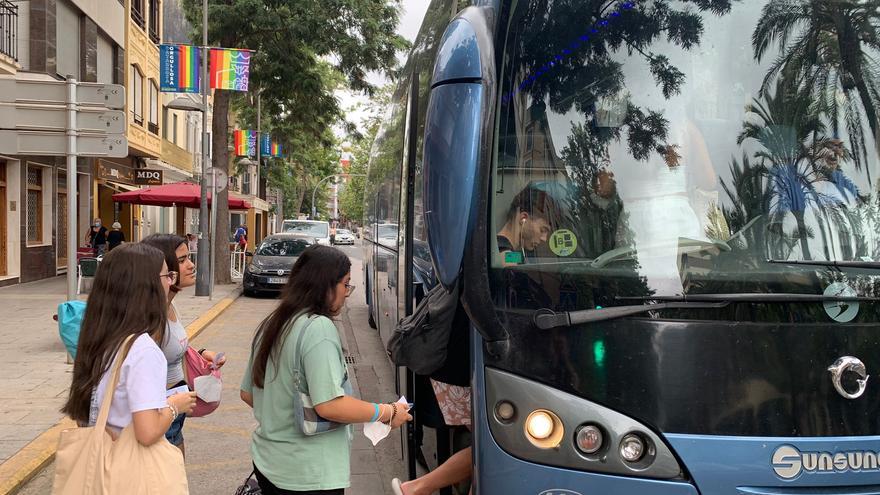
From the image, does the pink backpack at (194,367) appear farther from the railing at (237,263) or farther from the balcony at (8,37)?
the railing at (237,263)

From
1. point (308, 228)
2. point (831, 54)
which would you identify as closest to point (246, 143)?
point (308, 228)

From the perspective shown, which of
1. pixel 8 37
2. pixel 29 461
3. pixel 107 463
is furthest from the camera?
pixel 8 37

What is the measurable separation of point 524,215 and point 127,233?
1105 inches

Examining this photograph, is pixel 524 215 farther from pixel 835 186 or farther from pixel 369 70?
pixel 369 70

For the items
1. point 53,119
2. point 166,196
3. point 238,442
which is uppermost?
point 53,119

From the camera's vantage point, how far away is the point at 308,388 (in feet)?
9.04

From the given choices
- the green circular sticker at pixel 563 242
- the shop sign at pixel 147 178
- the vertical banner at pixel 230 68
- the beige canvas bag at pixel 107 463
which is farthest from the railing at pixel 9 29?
the green circular sticker at pixel 563 242

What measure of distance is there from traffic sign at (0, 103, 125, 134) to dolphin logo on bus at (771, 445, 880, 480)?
22.0 ft

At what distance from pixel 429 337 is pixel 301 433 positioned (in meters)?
0.65

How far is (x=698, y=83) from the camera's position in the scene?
3.01 m

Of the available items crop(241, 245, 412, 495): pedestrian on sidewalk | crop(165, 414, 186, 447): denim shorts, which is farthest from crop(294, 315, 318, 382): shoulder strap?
crop(165, 414, 186, 447): denim shorts

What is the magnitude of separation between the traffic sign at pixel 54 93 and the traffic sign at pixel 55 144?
1.02ft

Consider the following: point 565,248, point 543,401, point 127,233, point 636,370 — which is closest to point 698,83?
point 565,248

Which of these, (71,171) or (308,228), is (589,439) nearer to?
(71,171)
